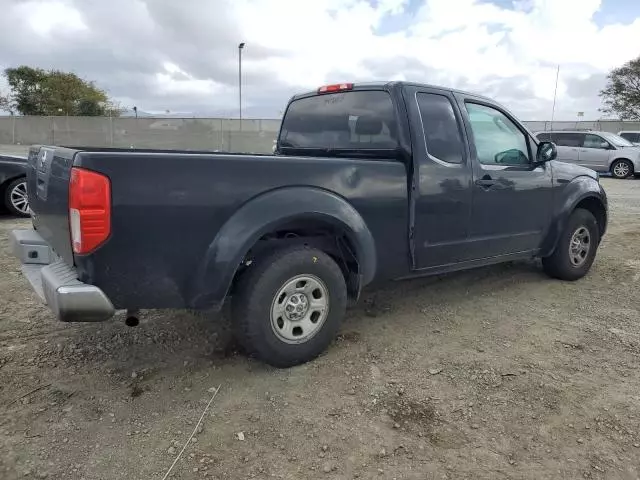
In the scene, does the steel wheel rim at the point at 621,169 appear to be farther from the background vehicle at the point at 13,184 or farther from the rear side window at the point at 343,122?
the background vehicle at the point at 13,184

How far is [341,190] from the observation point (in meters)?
3.39

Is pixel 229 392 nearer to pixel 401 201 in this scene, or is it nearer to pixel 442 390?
pixel 442 390

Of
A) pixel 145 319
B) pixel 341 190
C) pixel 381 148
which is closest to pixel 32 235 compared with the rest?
pixel 145 319

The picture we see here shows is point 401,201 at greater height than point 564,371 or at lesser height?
greater

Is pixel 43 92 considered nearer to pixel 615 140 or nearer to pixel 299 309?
pixel 615 140

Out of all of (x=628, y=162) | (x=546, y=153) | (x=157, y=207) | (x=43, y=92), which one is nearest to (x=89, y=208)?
(x=157, y=207)

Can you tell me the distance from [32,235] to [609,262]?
5.94 metres

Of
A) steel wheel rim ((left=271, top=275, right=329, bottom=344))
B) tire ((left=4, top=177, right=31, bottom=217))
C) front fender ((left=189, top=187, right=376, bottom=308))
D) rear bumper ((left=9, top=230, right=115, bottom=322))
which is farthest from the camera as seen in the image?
tire ((left=4, top=177, right=31, bottom=217))

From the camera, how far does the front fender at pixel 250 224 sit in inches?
115

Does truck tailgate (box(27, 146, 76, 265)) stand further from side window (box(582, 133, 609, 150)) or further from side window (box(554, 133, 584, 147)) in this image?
side window (box(582, 133, 609, 150))

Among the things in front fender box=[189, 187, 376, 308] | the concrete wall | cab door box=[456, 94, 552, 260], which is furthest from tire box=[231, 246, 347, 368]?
the concrete wall

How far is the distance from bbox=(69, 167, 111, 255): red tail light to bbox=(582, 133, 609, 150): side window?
62.2 feet

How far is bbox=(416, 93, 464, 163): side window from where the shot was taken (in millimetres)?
3930

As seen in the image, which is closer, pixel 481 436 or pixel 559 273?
pixel 481 436
